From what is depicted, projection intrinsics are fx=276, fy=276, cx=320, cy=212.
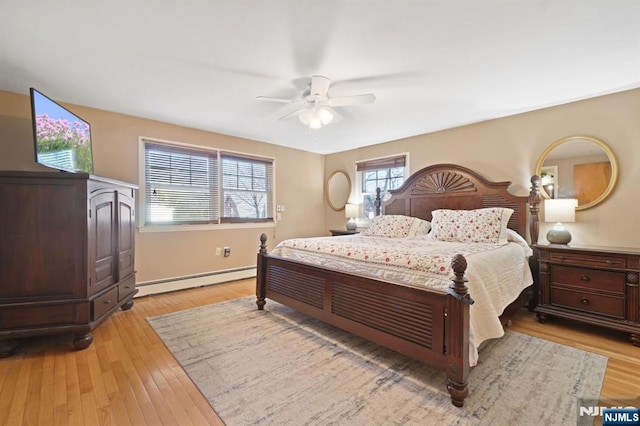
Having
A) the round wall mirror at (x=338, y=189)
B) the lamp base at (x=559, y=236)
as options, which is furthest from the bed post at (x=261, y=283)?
the lamp base at (x=559, y=236)

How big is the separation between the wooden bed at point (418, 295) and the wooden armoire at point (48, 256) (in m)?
1.60

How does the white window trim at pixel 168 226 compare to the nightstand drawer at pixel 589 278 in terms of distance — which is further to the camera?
the white window trim at pixel 168 226

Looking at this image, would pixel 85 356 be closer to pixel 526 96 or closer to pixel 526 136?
pixel 526 96

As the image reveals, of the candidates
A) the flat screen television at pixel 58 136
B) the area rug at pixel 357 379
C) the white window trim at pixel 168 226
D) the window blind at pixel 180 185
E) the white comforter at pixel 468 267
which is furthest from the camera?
the window blind at pixel 180 185

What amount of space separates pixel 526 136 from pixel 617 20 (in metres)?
1.72

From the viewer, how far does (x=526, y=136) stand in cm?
342

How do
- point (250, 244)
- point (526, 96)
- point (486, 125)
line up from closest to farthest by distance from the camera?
1. point (526, 96)
2. point (486, 125)
3. point (250, 244)

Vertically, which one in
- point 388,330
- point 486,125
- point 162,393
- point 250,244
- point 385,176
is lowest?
point 162,393

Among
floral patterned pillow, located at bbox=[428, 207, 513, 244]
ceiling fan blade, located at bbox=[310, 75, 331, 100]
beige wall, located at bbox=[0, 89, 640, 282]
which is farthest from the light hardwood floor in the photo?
ceiling fan blade, located at bbox=[310, 75, 331, 100]

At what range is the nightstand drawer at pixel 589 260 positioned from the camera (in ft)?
8.17

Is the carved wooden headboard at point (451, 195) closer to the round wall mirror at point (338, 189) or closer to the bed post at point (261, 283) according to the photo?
the round wall mirror at point (338, 189)

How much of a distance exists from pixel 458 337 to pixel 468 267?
1.69 feet

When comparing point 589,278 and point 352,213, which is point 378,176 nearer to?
point 352,213

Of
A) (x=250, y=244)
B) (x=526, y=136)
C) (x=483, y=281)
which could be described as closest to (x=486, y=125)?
(x=526, y=136)
